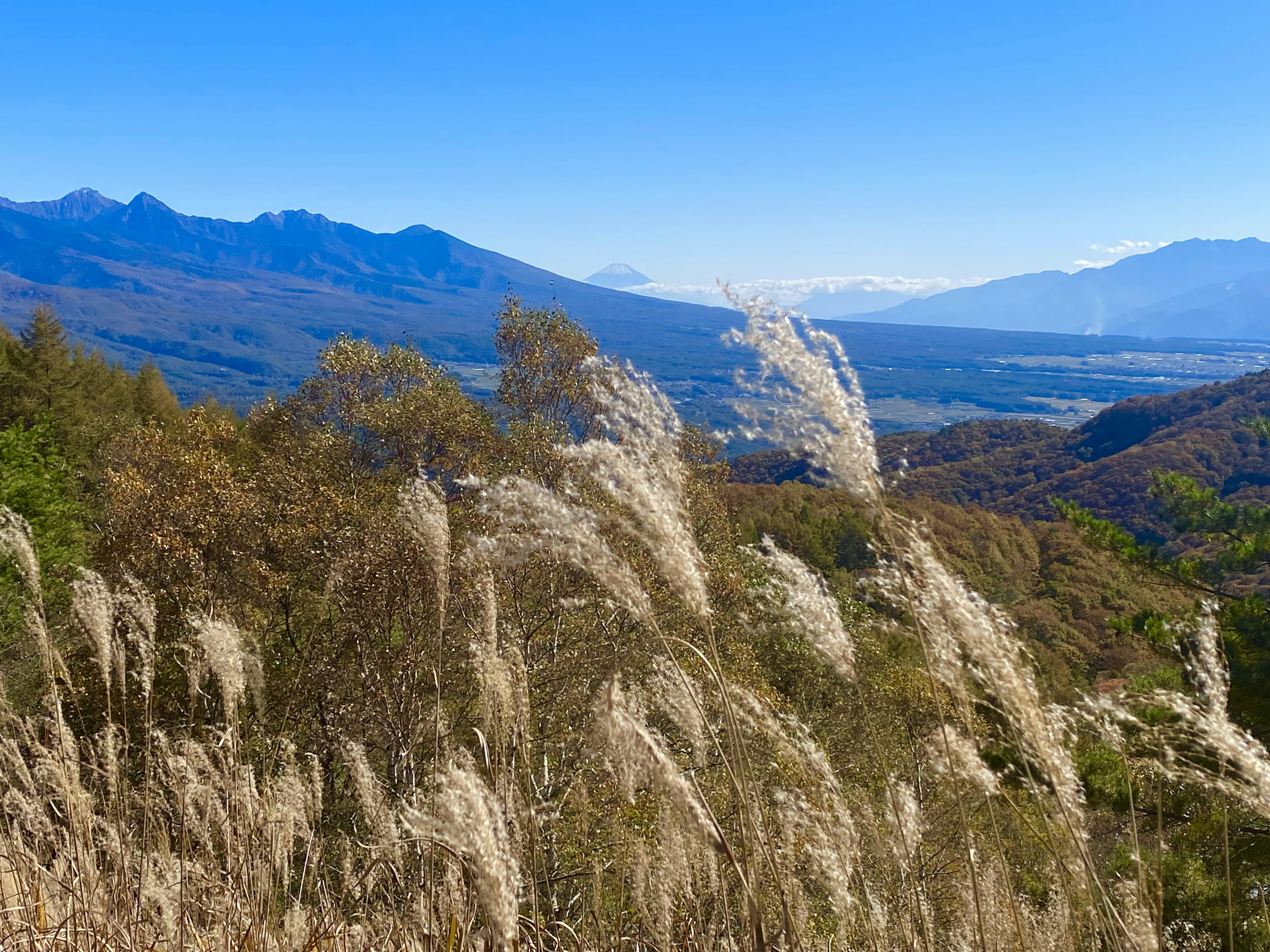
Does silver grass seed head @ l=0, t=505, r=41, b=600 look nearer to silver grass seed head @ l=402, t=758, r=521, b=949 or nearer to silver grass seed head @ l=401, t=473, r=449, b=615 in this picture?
silver grass seed head @ l=401, t=473, r=449, b=615

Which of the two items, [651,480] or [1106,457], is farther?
[1106,457]

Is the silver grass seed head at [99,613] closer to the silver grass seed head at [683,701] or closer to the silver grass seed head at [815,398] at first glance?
the silver grass seed head at [683,701]

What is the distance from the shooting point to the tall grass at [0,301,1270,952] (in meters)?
1.44

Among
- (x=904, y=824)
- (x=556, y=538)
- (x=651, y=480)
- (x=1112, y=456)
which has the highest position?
(x=651, y=480)

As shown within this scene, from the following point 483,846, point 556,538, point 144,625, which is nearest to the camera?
point 483,846

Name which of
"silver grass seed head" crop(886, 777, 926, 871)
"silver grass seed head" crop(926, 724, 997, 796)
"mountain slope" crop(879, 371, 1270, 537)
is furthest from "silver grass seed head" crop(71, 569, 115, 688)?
"mountain slope" crop(879, 371, 1270, 537)

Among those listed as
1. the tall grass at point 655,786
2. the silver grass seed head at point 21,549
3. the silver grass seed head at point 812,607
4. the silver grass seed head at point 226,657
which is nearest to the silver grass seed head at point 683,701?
the tall grass at point 655,786

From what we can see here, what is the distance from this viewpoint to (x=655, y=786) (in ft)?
4.83

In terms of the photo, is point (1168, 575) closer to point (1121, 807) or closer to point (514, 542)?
point (1121, 807)

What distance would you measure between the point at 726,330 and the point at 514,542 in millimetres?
705

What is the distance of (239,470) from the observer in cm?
1238

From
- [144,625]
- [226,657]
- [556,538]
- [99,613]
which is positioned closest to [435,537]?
[556,538]

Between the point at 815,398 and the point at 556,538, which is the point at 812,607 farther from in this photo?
the point at 556,538

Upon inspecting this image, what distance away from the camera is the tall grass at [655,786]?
144 cm
